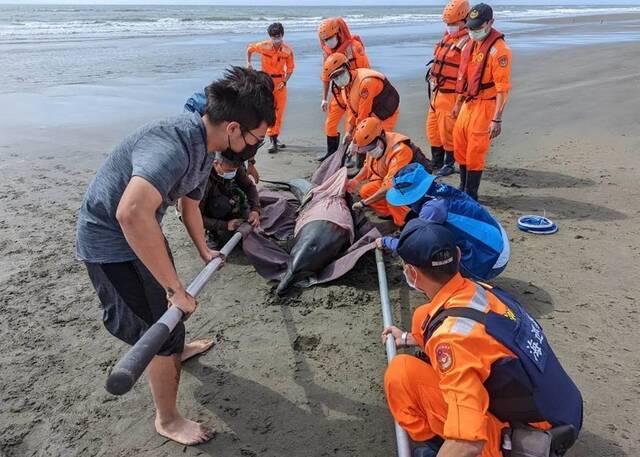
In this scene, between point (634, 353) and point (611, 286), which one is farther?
point (611, 286)

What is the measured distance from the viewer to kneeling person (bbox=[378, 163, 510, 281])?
361cm

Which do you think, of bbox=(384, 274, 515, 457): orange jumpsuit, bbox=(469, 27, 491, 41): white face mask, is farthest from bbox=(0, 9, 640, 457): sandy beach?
bbox=(469, 27, 491, 41): white face mask

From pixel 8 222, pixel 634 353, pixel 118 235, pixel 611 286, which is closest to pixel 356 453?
pixel 118 235

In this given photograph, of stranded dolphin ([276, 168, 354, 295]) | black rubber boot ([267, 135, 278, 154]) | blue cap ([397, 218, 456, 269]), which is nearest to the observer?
blue cap ([397, 218, 456, 269])

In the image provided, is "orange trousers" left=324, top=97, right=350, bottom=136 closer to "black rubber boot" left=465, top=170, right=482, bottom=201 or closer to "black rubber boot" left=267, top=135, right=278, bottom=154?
"black rubber boot" left=267, top=135, right=278, bottom=154

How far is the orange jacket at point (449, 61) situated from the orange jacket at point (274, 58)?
291cm

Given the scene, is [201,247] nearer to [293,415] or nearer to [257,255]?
[293,415]

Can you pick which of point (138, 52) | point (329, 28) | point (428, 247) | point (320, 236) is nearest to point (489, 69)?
point (329, 28)

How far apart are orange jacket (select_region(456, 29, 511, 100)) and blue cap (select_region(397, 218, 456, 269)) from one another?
3.75m

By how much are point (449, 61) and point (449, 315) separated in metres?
5.32

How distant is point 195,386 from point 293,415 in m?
0.66

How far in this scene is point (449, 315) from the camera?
6.38 feet

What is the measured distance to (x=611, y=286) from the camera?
4.04 metres

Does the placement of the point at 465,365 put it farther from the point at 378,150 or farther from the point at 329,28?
the point at 329,28
